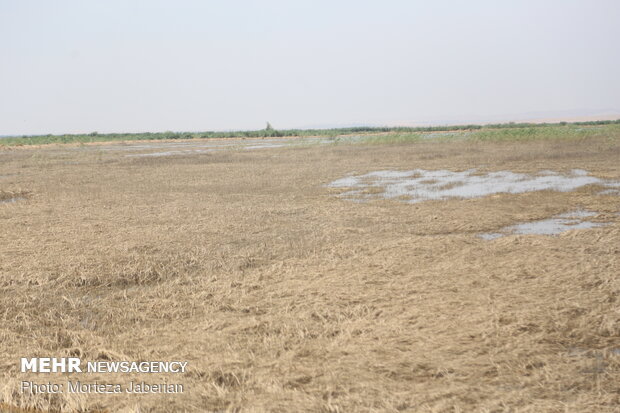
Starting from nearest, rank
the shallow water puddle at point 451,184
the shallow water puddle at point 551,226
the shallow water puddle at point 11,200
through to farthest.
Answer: the shallow water puddle at point 551,226 → the shallow water puddle at point 451,184 → the shallow water puddle at point 11,200

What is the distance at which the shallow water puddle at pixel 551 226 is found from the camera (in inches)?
378

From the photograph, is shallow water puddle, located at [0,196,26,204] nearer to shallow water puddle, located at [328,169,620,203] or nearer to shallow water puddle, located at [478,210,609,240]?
shallow water puddle, located at [328,169,620,203]

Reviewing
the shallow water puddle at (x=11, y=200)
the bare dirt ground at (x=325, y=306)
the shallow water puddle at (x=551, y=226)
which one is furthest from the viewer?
the shallow water puddle at (x=11, y=200)

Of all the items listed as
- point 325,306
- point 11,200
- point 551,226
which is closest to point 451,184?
point 551,226

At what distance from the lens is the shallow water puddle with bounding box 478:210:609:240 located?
9.61 m

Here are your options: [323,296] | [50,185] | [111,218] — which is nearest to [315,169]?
[50,185]

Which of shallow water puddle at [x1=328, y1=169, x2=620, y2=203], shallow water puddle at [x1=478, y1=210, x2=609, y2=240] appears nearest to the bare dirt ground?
shallow water puddle at [x1=478, y1=210, x2=609, y2=240]

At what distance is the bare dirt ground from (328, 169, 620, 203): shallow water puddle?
2265 mm

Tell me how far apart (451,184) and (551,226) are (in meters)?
6.89

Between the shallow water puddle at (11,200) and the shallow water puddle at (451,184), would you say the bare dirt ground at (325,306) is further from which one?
the shallow water puddle at (11,200)

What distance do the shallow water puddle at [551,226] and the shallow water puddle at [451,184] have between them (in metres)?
3.48

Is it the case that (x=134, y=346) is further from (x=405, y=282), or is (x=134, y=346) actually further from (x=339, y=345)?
(x=405, y=282)

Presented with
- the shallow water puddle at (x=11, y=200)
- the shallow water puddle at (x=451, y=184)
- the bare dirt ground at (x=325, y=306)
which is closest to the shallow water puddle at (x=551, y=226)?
the bare dirt ground at (x=325, y=306)

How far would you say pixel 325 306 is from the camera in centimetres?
594
